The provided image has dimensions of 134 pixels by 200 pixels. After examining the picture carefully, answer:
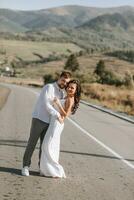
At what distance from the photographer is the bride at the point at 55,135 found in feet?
33.3

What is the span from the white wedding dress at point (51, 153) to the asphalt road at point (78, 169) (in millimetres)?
138

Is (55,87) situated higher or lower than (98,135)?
higher

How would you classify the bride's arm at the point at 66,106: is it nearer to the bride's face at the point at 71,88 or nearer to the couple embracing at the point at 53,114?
the couple embracing at the point at 53,114

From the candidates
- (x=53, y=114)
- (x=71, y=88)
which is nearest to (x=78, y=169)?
(x=53, y=114)

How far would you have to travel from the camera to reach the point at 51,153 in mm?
10211

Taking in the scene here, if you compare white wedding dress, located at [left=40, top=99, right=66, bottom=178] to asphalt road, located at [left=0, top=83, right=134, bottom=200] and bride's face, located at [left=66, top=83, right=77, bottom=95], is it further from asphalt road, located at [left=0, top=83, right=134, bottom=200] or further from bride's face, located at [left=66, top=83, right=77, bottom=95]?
bride's face, located at [left=66, top=83, right=77, bottom=95]

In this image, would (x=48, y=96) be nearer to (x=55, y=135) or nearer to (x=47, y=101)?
(x=47, y=101)

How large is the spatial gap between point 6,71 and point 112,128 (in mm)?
123540

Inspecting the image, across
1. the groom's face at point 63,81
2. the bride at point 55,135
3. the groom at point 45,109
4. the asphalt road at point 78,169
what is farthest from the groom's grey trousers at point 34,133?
the groom's face at point 63,81

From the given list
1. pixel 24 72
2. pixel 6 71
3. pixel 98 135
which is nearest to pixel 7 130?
pixel 98 135

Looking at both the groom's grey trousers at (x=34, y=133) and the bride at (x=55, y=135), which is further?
the groom's grey trousers at (x=34, y=133)

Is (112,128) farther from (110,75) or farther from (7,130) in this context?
(110,75)

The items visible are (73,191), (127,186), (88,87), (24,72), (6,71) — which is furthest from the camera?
(24,72)

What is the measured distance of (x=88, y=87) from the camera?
6412 cm
